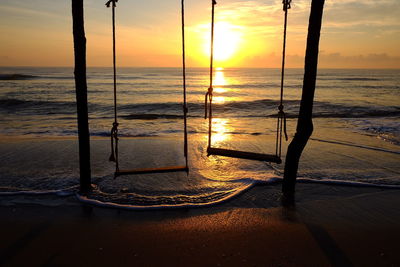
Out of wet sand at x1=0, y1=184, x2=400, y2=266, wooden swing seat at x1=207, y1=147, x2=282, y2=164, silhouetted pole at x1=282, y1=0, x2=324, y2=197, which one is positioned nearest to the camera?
wet sand at x1=0, y1=184, x2=400, y2=266

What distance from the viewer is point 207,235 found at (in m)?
3.45

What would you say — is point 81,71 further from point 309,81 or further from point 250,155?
point 309,81

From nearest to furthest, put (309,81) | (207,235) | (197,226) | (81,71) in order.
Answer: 1. (207,235)
2. (197,226)
3. (309,81)
4. (81,71)

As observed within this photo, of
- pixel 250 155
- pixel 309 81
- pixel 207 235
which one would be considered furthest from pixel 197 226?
pixel 309 81

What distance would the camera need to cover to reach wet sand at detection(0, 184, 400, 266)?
9.92ft

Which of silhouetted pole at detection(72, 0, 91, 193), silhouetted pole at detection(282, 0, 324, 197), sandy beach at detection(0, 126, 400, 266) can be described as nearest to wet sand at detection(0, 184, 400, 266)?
sandy beach at detection(0, 126, 400, 266)

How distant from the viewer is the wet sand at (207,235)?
3023mm

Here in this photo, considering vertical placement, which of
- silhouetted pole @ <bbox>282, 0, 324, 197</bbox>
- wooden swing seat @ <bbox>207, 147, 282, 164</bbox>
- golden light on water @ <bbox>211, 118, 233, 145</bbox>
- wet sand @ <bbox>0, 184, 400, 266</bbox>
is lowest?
wet sand @ <bbox>0, 184, 400, 266</bbox>

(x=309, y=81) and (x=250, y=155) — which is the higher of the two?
(x=309, y=81)

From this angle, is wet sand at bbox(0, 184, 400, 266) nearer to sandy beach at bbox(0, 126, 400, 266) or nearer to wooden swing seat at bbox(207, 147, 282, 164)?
sandy beach at bbox(0, 126, 400, 266)

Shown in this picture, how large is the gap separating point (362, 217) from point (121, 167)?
15.2ft

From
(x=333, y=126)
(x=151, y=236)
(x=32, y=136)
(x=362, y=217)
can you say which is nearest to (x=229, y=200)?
(x=151, y=236)

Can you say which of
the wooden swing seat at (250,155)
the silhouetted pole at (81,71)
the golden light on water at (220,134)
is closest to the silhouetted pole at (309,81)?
the wooden swing seat at (250,155)

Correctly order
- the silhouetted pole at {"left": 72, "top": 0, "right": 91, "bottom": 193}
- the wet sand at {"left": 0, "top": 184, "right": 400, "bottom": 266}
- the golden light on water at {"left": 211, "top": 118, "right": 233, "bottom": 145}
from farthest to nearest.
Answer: the golden light on water at {"left": 211, "top": 118, "right": 233, "bottom": 145} < the silhouetted pole at {"left": 72, "top": 0, "right": 91, "bottom": 193} < the wet sand at {"left": 0, "top": 184, "right": 400, "bottom": 266}
